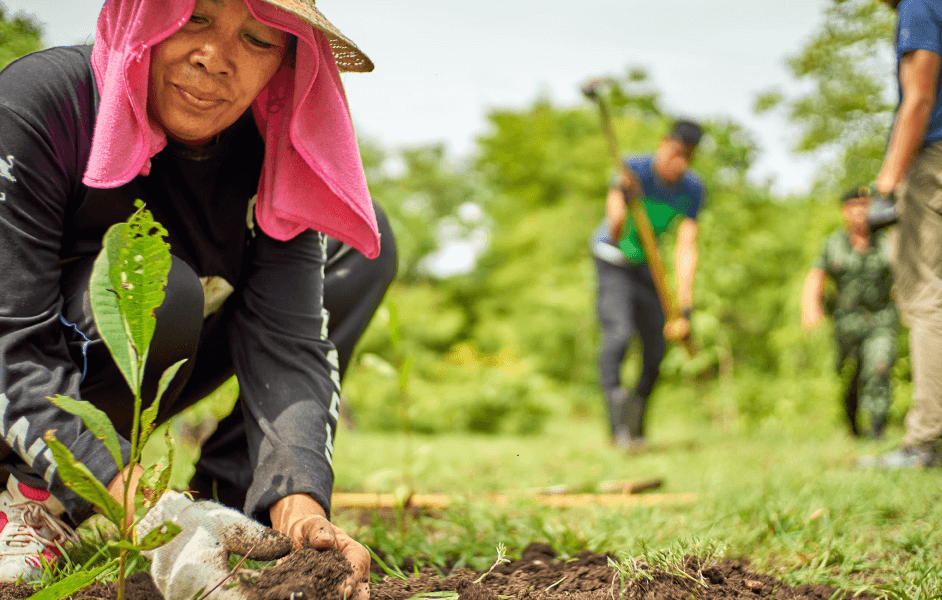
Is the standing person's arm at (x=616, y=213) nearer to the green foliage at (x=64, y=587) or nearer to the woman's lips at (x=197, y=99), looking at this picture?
the woman's lips at (x=197, y=99)

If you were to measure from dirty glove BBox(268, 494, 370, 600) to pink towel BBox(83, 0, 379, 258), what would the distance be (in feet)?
1.85

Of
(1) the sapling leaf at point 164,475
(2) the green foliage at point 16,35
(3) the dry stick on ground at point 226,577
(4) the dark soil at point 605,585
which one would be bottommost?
(4) the dark soil at point 605,585

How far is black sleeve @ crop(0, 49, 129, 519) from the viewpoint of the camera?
1.05m

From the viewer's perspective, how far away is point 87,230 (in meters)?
1.35

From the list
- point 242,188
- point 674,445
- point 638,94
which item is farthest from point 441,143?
point 242,188

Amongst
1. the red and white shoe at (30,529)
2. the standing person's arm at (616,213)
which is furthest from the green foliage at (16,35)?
the standing person's arm at (616,213)

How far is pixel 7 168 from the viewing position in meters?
1.14

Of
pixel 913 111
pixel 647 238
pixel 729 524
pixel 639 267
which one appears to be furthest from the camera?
pixel 639 267

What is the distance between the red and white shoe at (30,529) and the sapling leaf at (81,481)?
497mm

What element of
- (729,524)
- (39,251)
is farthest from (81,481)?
(729,524)

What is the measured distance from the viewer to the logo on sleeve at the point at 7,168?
113 centimetres

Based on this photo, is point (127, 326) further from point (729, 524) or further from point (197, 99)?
point (729, 524)

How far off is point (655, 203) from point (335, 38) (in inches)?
150

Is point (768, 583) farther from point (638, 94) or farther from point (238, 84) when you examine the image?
point (638, 94)
